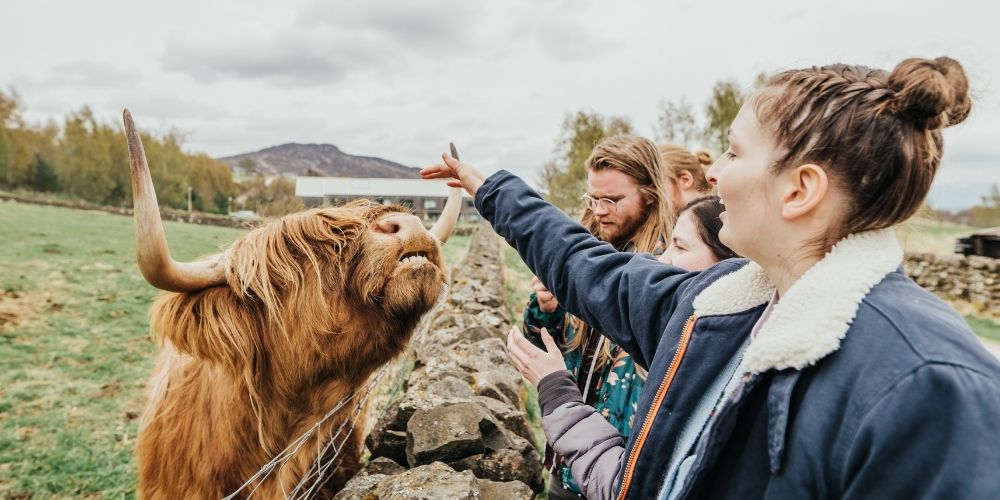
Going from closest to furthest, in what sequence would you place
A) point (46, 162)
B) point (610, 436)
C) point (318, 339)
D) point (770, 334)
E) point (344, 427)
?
1. point (770, 334)
2. point (610, 436)
3. point (318, 339)
4. point (344, 427)
5. point (46, 162)

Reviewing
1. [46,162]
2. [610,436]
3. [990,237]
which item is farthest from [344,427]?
[46,162]

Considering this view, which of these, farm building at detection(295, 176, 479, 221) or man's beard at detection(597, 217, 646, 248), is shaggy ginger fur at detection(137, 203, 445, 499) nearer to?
farm building at detection(295, 176, 479, 221)

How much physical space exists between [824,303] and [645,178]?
176cm

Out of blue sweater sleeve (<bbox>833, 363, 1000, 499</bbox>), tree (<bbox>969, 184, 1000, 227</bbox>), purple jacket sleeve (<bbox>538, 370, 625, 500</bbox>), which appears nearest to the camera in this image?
blue sweater sleeve (<bbox>833, 363, 1000, 499</bbox>)

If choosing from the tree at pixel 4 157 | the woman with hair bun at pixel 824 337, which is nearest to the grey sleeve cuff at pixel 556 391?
the woman with hair bun at pixel 824 337

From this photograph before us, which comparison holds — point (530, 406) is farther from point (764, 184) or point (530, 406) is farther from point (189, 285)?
point (764, 184)

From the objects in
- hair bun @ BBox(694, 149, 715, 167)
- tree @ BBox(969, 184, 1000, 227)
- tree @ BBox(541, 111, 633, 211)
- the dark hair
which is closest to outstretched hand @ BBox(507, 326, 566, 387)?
the dark hair

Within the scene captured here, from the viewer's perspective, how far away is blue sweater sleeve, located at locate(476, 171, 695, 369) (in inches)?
55.6

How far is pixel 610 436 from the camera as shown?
1.49 meters

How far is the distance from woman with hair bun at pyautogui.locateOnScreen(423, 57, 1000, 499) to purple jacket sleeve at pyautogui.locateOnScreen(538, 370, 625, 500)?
0.18 ft

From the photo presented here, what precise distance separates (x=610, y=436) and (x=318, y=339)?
116 cm

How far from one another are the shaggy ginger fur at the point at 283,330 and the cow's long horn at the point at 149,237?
0.17 meters

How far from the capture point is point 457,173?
2029 mm

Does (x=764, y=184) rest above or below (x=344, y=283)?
above
